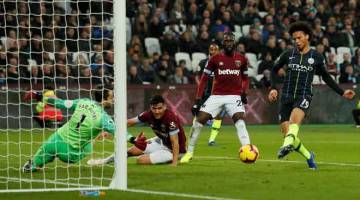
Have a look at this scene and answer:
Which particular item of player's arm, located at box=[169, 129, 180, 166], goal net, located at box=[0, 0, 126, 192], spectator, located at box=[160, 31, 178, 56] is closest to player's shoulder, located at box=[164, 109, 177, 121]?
player's arm, located at box=[169, 129, 180, 166]

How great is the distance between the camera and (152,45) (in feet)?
91.3

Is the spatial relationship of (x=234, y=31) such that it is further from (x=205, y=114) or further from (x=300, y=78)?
(x=300, y=78)

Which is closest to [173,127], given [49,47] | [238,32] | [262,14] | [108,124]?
[108,124]

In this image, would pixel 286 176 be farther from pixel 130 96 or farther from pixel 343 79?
pixel 343 79

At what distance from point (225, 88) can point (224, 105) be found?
0.31 metres

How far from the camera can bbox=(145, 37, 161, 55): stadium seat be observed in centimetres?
2780

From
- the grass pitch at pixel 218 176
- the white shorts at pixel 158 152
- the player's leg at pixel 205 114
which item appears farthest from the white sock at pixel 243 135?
the white shorts at pixel 158 152

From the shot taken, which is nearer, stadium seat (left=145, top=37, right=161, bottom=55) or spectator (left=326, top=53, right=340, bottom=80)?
stadium seat (left=145, top=37, right=161, bottom=55)

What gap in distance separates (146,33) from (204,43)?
170 cm

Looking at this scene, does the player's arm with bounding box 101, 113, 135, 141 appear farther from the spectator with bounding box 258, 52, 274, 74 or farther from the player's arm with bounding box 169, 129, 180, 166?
the spectator with bounding box 258, 52, 274, 74

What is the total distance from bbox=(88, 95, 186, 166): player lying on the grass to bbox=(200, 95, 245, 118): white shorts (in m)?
0.89

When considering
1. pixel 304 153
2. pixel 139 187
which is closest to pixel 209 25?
pixel 304 153

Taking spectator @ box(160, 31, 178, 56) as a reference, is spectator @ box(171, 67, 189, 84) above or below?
below

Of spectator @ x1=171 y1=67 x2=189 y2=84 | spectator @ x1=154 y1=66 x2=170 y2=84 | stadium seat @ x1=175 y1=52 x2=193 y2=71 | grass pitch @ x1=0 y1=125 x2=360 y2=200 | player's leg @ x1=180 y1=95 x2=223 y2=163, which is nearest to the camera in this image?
grass pitch @ x1=0 y1=125 x2=360 y2=200
